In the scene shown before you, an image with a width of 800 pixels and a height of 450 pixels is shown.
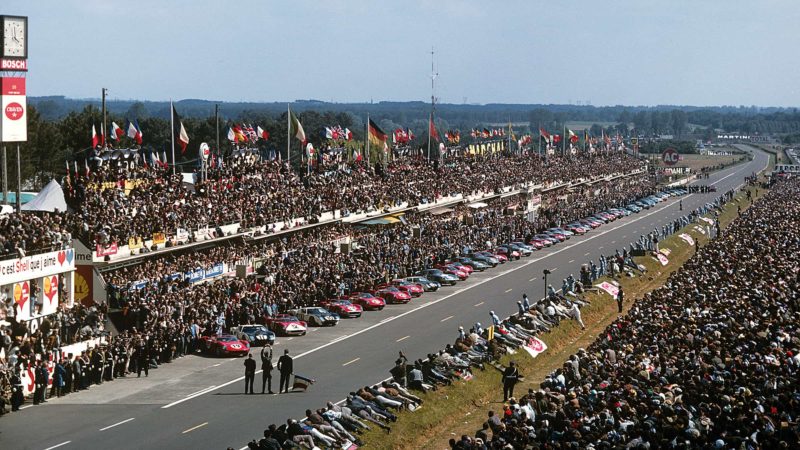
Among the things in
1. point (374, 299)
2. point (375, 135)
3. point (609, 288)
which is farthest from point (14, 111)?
point (375, 135)

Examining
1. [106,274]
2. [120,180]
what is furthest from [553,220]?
[106,274]

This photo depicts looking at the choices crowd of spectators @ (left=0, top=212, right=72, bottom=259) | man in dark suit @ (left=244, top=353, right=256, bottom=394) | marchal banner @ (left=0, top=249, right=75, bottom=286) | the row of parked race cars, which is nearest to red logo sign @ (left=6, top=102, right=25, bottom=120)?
crowd of spectators @ (left=0, top=212, right=72, bottom=259)

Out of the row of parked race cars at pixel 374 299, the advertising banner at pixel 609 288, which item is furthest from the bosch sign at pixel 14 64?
the advertising banner at pixel 609 288

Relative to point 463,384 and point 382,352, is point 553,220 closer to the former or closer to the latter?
point 382,352

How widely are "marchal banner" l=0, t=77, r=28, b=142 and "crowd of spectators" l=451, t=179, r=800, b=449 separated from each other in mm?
24759

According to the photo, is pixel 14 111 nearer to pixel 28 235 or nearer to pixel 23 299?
pixel 28 235

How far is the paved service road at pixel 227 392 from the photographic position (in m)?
33.7

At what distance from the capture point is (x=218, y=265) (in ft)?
197

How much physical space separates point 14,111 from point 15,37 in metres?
3.11

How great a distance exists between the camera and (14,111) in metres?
47.0

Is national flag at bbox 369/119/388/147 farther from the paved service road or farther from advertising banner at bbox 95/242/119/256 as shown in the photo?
advertising banner at bbox 95/242/119/256

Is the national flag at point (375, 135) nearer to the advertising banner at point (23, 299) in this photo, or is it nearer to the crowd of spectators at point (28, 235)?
the crowd of spectators at point (28, 235)

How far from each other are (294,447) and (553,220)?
8174 cm

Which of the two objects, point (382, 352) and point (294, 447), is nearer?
point (294, 447)
